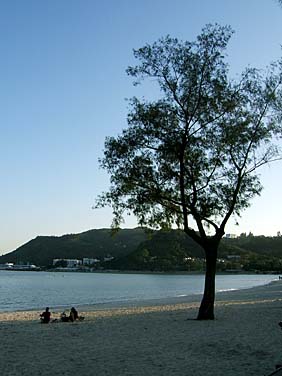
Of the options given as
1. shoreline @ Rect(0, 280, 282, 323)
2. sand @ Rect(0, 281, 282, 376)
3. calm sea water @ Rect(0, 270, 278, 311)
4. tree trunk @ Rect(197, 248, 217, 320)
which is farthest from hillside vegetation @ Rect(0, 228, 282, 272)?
sand @ Rect(0, 281, 282, 376)

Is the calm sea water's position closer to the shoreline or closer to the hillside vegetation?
the shoreline

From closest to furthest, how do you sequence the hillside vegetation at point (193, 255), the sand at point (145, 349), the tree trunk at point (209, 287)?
the sand at point (145, 349)
the tree trunk at point (209, 287)
the hillside vegetation at point (193, 255)

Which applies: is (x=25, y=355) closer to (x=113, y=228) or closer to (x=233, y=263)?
(x=113, y=228)

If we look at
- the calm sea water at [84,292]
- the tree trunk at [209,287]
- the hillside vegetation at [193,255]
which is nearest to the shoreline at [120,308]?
the calm sea water at [84,292]

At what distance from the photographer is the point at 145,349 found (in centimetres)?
1440

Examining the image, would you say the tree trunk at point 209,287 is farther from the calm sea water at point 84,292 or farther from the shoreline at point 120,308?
the calm sea water at point 84,292

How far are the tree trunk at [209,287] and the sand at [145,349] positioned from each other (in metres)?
0.87

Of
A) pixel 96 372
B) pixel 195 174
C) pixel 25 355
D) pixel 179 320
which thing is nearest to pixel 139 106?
pixel 195 174

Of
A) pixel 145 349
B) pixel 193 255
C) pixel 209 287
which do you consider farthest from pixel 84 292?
pixel 193 255

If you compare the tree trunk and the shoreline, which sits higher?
the tree trunk

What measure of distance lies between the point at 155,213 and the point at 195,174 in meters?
2.49

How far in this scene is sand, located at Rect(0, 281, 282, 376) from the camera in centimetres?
1159

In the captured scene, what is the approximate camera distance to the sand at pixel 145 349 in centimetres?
1159

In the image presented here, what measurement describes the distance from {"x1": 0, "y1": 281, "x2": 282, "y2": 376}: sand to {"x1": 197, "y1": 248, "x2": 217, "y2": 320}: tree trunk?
34.3 inches
